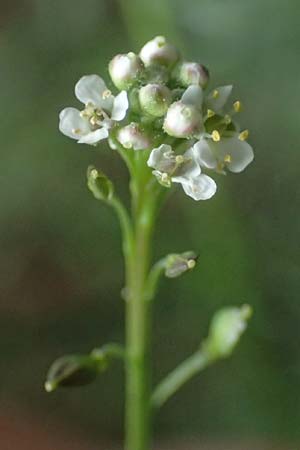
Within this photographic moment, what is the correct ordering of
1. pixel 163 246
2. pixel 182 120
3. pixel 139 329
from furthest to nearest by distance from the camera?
pixel 163 246 < pixel 139 329 < pixel 182 120

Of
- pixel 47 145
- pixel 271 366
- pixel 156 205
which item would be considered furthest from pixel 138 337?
pixel 47 145

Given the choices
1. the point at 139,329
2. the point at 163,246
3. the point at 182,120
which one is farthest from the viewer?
the point at 163,246

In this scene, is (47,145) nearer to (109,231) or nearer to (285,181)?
(109,231)

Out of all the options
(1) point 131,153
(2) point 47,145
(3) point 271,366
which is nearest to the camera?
(1) point 131,153

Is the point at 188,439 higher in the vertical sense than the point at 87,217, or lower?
lower

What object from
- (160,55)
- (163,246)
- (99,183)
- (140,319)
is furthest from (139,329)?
(163,246)

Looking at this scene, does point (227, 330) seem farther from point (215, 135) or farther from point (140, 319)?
point (215, 135)

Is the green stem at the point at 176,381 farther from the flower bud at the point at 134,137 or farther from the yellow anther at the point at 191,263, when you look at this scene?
the flower bud at the point at 134,137

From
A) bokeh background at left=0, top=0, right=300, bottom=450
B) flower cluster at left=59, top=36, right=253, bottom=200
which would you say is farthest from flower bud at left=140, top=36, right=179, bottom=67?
bokeh background at left=0, top=0, right=300, bottom=450
